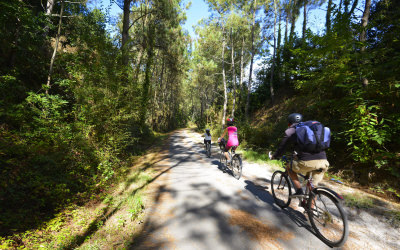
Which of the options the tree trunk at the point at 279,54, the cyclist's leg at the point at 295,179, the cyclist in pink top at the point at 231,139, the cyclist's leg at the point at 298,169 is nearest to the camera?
the cyclist's leg at the point at 298,169

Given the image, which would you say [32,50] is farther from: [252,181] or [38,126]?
[252,181]

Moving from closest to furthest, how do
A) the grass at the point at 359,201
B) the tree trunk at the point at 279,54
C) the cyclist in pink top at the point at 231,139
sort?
the grass at the point at 359,201
the cyclist in pink top at the point at 231,139
the tree trunk at the point at 279,54

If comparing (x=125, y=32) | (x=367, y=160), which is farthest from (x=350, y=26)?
(x=125, y=32)

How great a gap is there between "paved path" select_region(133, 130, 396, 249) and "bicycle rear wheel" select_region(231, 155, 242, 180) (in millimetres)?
341

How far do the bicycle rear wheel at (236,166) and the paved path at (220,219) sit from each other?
34 cm

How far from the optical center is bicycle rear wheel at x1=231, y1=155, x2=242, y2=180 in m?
4.99

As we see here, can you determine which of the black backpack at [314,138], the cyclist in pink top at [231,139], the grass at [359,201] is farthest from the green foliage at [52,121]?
the grass at [359,201]

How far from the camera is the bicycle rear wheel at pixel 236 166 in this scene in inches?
196

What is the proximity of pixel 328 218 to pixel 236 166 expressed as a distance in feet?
9.45

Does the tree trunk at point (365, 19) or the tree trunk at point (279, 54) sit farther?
the tree trunk at point (279, 54)

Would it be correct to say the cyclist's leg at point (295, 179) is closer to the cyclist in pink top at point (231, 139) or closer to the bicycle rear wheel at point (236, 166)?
the bicycle rear wheel at point (236, 166)

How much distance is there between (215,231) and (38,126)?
5.57 metres

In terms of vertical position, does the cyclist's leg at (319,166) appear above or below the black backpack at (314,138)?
below

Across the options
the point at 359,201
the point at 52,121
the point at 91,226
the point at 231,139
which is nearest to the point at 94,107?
the point at 52,121
